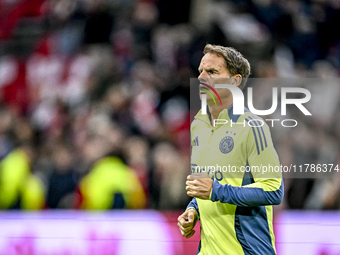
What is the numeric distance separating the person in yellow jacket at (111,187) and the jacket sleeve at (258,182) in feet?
6.56

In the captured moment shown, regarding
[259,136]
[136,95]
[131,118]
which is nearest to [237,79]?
[259,136]

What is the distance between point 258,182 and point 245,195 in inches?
3.5

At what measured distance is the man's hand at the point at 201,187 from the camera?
1.67 meters

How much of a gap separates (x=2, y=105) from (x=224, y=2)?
3.70 metres

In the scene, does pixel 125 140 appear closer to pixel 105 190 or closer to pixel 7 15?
pixel 105 190

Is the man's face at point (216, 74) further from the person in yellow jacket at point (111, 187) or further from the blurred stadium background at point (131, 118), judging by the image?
the person in yellow jacket at point (111, 187)

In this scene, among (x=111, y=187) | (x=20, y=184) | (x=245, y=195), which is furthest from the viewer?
(x=20, y=184)

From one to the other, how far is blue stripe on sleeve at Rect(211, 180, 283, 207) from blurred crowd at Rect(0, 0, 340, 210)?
5.58 feet

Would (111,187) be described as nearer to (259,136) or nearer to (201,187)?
(201,187)

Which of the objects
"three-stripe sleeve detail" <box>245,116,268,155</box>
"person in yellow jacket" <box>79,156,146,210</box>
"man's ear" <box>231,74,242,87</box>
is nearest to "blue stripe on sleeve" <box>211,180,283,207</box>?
"three-stripe sleeve detail" <box>245,116,268,155</box>

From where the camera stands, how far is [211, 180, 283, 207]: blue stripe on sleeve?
1.62 metres

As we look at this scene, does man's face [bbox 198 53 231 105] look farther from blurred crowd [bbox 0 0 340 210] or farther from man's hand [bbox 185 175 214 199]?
blurred crowd [bbox 0 0 340 210]

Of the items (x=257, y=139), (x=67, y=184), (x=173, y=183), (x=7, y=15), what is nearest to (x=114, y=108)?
(x=67, y=184)

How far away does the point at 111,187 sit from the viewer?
3.78 metres
